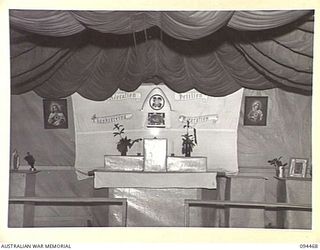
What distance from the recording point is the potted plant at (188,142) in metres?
1.11

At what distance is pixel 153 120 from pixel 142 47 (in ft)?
0.35

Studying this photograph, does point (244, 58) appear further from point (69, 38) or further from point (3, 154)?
point (3, 154)

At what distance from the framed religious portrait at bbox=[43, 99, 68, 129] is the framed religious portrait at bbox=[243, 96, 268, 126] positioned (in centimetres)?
26

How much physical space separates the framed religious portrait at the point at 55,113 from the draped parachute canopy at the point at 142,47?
1 centimetres

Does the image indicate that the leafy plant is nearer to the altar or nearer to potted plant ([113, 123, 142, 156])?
the altar

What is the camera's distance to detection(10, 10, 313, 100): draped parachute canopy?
3.59 feet

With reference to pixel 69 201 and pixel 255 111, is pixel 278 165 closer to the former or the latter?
pixel 255 111

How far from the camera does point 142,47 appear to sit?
3.61 ft

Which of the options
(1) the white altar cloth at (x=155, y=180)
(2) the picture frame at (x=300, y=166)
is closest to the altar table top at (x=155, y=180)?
(1) the white altar cloth at (x=155, y=180)

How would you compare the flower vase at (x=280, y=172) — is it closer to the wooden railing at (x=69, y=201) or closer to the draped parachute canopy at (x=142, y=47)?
the draped parachute canopy at (x=142, y=47)

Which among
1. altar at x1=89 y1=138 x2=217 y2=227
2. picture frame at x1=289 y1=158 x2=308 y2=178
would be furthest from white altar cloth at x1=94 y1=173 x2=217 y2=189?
picture frame at x1=289 y1=158 x2=308 y2=178

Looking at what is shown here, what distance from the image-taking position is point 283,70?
1107mm
